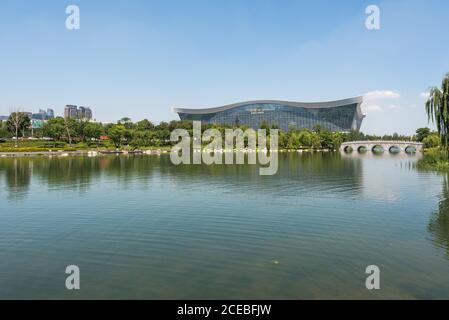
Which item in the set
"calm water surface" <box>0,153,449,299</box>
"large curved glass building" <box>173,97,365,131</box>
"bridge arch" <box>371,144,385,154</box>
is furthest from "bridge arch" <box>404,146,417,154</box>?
"calm water surface" <box>0,153,449,299</box>

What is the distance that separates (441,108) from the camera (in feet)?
80.3

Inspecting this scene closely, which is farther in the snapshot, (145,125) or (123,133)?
(145,125)

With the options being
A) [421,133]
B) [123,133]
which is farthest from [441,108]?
[421,133]

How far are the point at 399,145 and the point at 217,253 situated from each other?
4081 inches

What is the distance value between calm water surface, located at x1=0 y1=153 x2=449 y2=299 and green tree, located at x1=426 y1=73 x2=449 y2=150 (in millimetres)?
8202

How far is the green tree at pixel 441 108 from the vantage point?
78.9 feet

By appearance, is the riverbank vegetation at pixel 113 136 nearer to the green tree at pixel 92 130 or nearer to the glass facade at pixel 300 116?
the green tree at pixel 92 130

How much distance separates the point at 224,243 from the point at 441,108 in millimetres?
21206

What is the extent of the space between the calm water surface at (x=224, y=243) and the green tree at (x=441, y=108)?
26.9 ft

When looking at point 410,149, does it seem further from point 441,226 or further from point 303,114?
point 441,226

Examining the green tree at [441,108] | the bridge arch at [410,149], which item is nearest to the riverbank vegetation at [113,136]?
the bridge arch at [410,149]

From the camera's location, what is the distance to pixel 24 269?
8.12 m

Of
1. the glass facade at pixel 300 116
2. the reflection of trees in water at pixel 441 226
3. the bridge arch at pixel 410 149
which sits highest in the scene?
the glass facade at pixel 300 116

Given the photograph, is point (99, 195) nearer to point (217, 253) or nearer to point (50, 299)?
point (217, 253)
